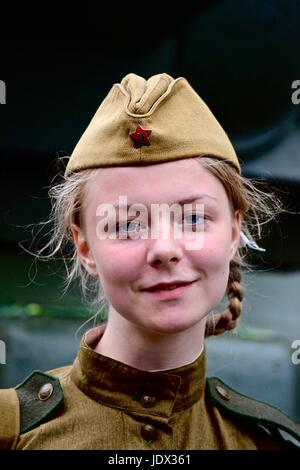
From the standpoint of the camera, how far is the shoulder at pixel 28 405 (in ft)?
4.42

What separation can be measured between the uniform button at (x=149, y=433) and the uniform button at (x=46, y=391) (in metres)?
0.22

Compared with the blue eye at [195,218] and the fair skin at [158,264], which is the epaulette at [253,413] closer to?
the fair skin at [158,264]

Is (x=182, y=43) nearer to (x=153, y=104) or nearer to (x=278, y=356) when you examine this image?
(x=153, y=104)

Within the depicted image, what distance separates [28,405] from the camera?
1403mm

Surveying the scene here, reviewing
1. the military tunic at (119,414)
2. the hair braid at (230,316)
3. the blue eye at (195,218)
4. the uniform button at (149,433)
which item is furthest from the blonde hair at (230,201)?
the uniform button at (149,433)

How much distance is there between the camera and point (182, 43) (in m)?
2.15

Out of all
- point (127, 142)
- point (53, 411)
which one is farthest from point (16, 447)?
point (127, 142)

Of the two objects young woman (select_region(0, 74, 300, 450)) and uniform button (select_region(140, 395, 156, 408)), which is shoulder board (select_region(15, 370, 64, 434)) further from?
uniform button (select_region(140, 395, 156, 408))

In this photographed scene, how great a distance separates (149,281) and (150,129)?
32cm

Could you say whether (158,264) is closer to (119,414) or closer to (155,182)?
(155,182)

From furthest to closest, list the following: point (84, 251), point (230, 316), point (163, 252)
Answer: point (230, 316), point (84, 251), point (163, 252)

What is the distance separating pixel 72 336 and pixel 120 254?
37.0 inches

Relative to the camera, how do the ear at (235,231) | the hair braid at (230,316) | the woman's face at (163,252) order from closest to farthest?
the woman's face at (163,252) < the ear at (235,231) < the hair braid at (230,316)

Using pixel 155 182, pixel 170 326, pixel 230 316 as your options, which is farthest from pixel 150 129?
pixel 230 316
